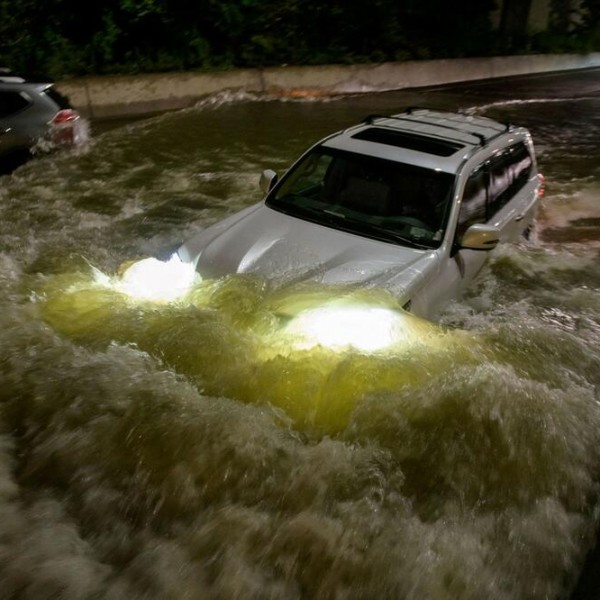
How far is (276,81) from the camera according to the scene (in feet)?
57.6

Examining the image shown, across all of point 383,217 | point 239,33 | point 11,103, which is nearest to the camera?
point 383,217

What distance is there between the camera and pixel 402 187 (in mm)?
5371

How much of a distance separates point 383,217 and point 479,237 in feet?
2.46

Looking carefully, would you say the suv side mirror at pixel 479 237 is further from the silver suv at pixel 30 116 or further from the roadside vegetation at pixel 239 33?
the roadside vegetation at pixel 239 33

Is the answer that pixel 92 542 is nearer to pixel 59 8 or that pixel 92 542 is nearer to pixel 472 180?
pixel 472 180

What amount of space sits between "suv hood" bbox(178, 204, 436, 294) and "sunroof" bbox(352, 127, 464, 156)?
42.7 inches

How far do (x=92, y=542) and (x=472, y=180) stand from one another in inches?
155

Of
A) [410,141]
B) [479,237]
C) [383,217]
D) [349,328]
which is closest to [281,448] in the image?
[349,328]

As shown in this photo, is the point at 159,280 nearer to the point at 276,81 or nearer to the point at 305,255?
the point at 305,255

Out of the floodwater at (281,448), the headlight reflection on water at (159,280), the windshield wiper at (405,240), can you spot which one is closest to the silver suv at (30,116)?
the floodwater at (281,448)

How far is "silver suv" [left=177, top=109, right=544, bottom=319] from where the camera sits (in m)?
4.84

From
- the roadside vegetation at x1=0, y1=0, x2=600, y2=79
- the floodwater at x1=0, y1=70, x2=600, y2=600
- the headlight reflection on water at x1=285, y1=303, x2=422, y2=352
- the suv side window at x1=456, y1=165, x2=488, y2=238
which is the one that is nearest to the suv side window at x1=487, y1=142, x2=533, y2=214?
the suv side window at x1=456, y1=165, x2=488, y2=238

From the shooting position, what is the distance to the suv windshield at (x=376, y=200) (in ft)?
16.9

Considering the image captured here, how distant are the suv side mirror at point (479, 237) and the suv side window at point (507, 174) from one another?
0.94m
